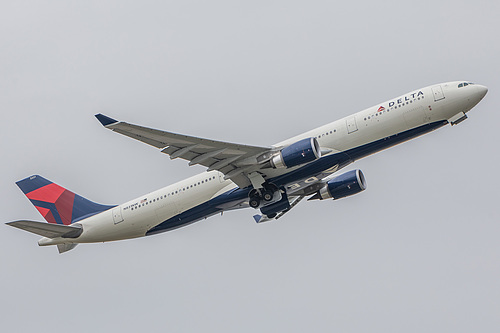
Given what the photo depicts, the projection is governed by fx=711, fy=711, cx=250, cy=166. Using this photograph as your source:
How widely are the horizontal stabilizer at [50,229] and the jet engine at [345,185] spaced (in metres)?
17.6

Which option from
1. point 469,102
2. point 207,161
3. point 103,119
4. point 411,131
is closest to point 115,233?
point 207,161

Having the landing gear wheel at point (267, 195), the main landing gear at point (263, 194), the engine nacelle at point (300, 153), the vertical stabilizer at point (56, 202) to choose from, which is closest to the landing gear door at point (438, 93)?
the engine nacelle at point (300, 153)

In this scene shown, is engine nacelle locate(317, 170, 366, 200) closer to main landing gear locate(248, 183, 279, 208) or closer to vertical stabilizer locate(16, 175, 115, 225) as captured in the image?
main landing gear locate(248, 183, 279, 208)

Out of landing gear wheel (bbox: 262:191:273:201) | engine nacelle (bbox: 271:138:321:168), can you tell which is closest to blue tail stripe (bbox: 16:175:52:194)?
landing gear wheel (bbox: 262:191:273:201)

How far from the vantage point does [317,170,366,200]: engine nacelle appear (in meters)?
49.6

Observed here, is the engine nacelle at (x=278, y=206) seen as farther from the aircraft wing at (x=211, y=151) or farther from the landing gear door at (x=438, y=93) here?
the landing gear door at (x=438, y=93)

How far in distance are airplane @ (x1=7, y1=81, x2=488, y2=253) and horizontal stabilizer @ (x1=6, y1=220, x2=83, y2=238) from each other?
7cm

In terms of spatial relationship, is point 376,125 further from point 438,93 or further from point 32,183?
point 32,183

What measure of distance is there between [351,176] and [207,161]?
11.6 meters

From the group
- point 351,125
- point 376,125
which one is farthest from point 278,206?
point 376,125

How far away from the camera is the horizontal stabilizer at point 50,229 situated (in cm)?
4558

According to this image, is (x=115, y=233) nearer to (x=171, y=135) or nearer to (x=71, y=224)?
(x=71, y=224)

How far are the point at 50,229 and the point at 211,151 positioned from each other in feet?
43.0

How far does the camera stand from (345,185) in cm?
4966
